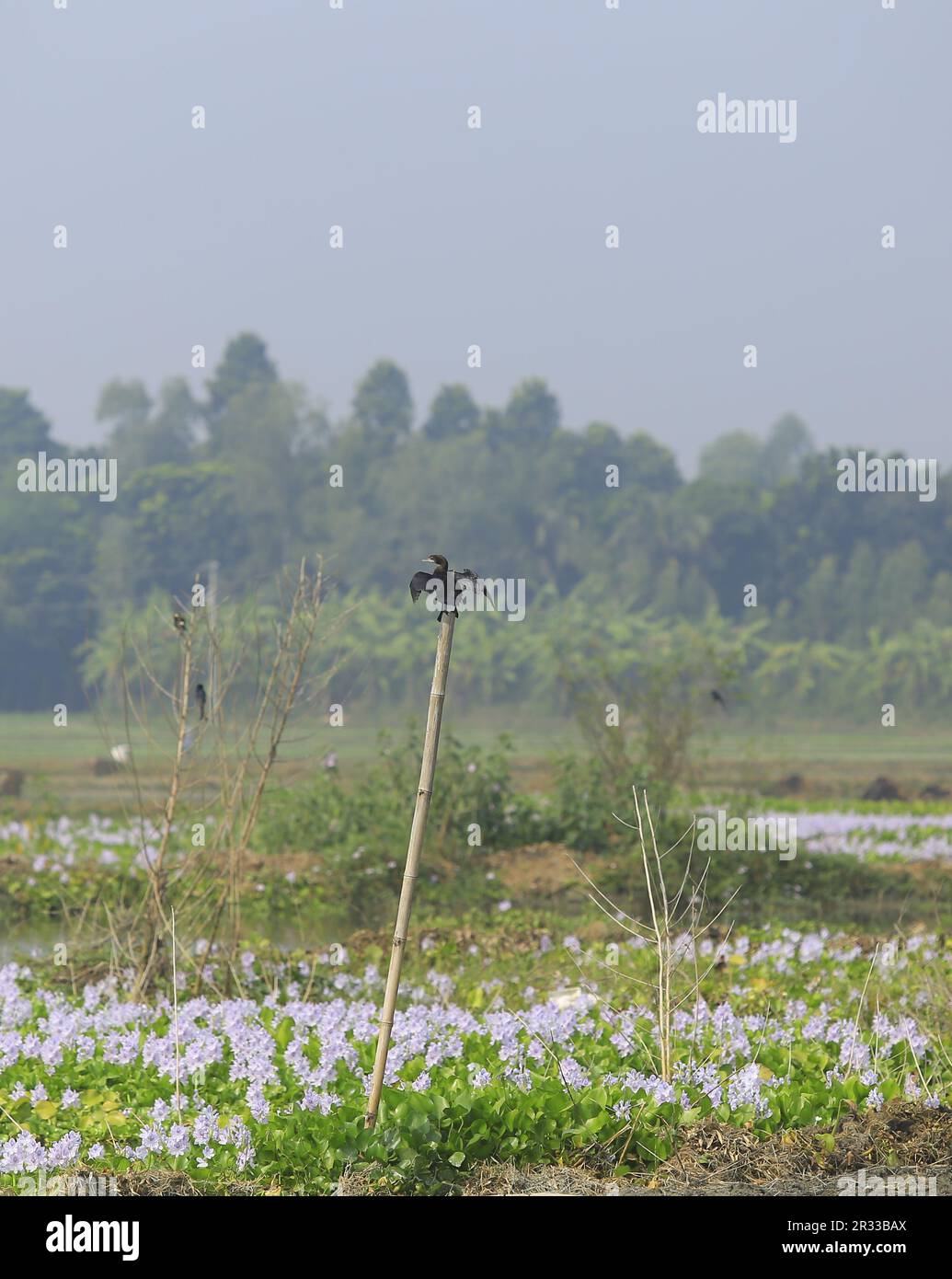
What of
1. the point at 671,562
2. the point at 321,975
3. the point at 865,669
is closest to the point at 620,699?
the point at 321,975

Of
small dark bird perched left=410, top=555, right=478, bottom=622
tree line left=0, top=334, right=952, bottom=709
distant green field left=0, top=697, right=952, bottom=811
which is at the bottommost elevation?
distant green field left=0, top=697, right=952, bottom=811

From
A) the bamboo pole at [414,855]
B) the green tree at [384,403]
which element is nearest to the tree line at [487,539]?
the green tree at [384,403]

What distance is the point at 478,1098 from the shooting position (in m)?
3.55

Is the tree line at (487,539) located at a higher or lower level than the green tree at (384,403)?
lower

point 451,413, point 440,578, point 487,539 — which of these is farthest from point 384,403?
point 440,578

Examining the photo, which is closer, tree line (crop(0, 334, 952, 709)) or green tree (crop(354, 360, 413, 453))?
tree line (crop(0, 334, 952, 709))

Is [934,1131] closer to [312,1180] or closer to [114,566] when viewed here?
[312,1180]

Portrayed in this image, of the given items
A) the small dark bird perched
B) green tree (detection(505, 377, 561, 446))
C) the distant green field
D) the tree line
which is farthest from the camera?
green tree (detection(505, 377, 561, 446))

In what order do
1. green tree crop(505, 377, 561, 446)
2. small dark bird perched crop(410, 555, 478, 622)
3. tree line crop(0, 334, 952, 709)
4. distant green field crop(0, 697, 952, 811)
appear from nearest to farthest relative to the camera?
small dark bird perched crop(410, 555, 478, 622) < distant green field crop(0, 697, 952, 811) < tree line crop(0, 334, 952, 709) < green tree crop(505, 377, 561, 446)

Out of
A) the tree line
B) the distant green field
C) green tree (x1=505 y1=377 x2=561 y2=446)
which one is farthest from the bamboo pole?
green tree (x1=505 y1=377 x2=561 y2=446)

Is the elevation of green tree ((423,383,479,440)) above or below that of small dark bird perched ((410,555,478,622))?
above

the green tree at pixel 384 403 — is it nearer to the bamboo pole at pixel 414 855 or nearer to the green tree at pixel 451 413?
the green tree at pixel 451 413

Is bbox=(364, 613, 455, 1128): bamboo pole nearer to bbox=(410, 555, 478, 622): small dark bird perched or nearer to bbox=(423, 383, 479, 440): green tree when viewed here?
bbox=(410, 555, 478, 622): small dark bird perched

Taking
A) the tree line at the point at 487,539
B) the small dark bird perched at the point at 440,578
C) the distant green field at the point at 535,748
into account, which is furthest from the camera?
the tree line at the point at 487,539
